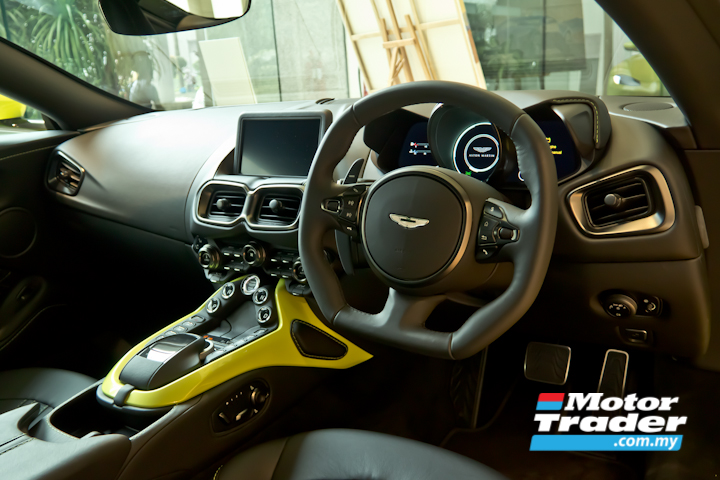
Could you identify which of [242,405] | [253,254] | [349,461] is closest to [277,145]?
[253,254]

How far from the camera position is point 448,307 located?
1.54m

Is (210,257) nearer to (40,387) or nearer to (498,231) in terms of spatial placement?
(40,387)

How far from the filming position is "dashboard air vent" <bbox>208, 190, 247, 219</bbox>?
1.54 metres

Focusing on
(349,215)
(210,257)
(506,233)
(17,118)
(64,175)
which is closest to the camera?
(506,233)

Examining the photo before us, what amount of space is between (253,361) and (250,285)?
0.81ft

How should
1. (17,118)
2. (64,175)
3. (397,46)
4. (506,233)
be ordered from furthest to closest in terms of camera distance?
(397,46)
(17,118)
(64,175)
(506,233)

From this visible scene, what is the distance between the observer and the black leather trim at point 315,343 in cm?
143

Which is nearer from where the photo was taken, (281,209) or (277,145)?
(281,209)

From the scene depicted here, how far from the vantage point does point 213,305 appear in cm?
152

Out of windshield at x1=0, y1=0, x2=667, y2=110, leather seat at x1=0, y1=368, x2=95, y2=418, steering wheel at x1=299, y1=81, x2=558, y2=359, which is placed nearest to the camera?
steering wheel at x1=299, y1=81, x2=558, y2=359

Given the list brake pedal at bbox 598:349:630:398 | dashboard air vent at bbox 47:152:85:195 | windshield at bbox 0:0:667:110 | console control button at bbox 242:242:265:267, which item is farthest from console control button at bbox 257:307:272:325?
windshield at bbox 0:0:667:110

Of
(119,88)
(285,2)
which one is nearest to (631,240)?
(119,88)

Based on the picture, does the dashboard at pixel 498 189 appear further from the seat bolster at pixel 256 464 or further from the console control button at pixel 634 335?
the seat bolster at pixel 256 464

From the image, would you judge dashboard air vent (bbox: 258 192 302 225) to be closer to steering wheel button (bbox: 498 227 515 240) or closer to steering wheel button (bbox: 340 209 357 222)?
steering wheel button (bbox: 340 209 357 222)
